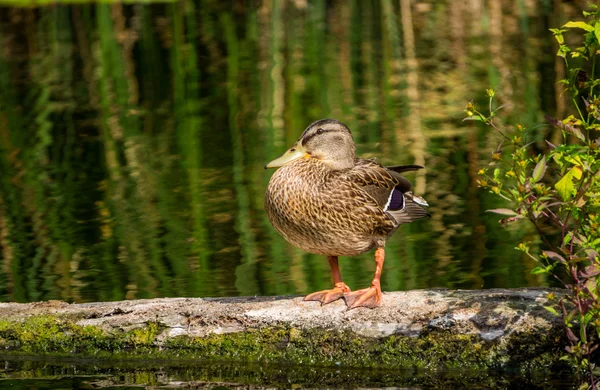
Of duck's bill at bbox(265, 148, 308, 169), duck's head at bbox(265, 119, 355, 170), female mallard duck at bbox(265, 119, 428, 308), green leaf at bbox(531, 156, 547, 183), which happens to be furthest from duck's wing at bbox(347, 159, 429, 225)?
green leaf at bbox(531, 156, 547, 183)

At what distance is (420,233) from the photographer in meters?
8.10

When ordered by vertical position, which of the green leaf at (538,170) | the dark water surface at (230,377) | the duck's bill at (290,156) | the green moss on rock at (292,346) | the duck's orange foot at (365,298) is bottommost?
the dark water surface at (230,377)

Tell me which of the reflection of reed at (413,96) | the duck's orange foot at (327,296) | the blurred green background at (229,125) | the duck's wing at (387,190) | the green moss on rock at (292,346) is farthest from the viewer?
the reflection of reed at (413,96)

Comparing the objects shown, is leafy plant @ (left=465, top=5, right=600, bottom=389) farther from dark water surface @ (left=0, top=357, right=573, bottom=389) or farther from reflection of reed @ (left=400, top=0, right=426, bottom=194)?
reflection of reed @ (left=400, top=0, right=426, bottom=194)

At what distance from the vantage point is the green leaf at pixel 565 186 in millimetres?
4273

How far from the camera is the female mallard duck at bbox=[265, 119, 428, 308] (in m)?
5.42

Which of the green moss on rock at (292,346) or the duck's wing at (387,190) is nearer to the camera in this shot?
the green moss on rock at (292,346)

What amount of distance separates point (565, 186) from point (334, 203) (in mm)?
1488

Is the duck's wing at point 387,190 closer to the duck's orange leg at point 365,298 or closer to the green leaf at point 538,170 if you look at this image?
the duck's orange leg at point 365,298

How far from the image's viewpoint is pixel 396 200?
227 inches

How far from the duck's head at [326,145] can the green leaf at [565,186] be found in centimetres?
167

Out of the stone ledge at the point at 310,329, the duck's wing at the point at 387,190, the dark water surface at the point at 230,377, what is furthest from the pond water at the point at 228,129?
the duck's wing at the point at 387,190

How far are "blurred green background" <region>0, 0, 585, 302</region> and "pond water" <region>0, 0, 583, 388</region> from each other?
0.10 feet

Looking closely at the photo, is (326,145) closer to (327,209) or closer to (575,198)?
(327,209)
